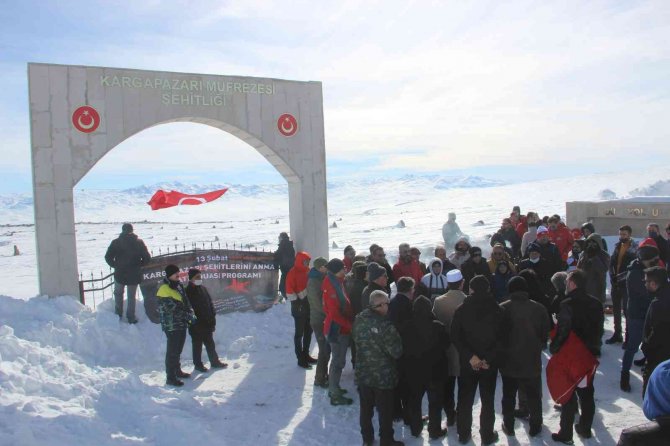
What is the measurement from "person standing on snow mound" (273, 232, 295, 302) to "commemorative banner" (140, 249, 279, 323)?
133 mm

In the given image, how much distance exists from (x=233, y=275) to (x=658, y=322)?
7.34 meters

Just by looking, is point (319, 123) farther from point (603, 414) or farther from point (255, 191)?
point (255, 191)

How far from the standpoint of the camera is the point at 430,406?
5.48 meters

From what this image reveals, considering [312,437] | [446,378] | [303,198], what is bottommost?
[312,437]

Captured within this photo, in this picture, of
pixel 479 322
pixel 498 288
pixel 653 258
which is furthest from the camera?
pixel 498 288

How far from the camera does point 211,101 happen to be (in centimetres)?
1056

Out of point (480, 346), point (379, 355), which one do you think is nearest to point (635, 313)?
point (480, 346)

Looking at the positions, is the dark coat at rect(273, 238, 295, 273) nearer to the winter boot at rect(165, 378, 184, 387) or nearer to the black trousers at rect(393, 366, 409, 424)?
the winter boot at rect(165, 378, 184, 387)

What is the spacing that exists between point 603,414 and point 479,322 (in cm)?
201

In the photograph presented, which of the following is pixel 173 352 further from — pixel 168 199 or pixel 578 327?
pixel 578 327

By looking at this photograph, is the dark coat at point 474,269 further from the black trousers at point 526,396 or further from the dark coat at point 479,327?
the dark coat at point 479,327

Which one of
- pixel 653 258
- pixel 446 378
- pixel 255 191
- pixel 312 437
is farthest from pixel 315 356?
pixel 255 191

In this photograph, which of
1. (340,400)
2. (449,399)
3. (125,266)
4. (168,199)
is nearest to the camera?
(449,399)

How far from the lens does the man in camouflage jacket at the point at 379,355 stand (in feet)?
16.3
